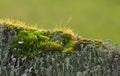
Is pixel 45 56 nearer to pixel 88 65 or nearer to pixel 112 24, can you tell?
pixel 88 65

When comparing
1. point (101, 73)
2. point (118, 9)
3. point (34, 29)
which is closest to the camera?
point (101, 73)

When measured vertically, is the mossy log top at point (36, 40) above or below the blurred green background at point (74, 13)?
below

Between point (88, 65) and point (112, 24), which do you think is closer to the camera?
point (88, 65)

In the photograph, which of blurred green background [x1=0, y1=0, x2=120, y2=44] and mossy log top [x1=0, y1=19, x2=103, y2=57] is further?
blurred green background [x1=0, y1=0, x2=120, y2=44]

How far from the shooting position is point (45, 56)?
6668mm

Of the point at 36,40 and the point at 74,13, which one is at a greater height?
the point at 74,13

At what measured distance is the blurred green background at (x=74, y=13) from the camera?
23.8 m

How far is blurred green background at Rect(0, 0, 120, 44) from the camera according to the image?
23.8 metres

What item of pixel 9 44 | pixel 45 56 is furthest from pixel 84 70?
pixel 9 44

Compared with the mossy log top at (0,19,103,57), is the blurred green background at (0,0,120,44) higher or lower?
higher

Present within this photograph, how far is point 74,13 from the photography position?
2777 cm

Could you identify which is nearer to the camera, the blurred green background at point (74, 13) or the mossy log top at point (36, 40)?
the mossy log top at point (36, 40)

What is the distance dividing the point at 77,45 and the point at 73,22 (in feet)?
58.8

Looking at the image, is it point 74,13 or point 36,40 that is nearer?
point 36,40
